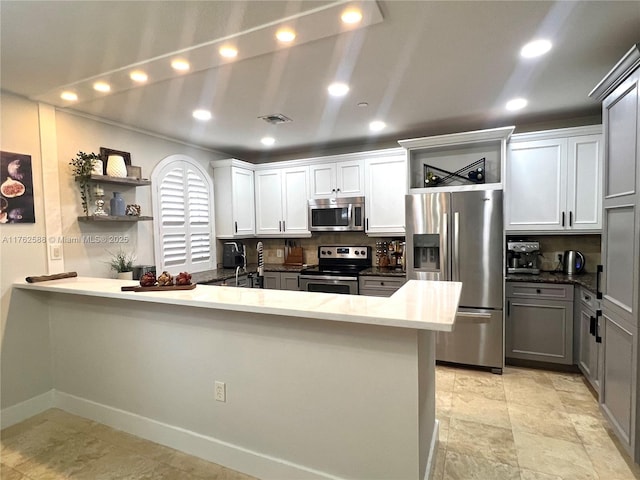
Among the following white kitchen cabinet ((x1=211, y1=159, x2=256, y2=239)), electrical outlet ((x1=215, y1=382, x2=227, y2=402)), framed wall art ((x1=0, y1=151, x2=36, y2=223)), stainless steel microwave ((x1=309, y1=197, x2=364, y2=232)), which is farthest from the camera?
white kitchen cabinet ((x1=211, y1=159, x2=256, y2=239))

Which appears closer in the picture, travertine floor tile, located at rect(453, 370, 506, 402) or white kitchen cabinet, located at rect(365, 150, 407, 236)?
travertine floor tile, located at rect(453, 370, 506, 402)

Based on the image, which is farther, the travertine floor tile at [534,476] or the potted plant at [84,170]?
the potted plant at [84,170]

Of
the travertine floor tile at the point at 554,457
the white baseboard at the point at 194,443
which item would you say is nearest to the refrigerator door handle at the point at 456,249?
the travertine floor tile at the point at 554,457

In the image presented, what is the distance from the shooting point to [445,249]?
3.48 m

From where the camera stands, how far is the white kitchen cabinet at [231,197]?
457cm

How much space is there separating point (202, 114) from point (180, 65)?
1.06 meters

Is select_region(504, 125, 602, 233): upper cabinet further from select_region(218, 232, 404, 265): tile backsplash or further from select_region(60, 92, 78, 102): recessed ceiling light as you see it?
select_region(60, 92, 78, 102): recessed ceiling light

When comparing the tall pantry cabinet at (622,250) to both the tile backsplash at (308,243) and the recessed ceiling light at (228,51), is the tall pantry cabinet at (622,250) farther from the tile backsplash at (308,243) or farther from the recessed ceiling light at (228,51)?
the tile backsplash at (308,243)

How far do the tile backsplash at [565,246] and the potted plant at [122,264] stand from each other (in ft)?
→ 13.2

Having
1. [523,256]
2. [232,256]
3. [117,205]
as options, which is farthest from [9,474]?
[523,256]

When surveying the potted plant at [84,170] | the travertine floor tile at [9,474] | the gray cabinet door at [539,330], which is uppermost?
the potted plant at [84,170]

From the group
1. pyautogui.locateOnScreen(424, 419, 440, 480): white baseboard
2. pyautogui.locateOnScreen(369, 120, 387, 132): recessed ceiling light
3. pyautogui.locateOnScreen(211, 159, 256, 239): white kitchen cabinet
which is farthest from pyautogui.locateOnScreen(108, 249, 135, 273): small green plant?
pyautogui.locateOnScreen(424, 419, 440, 480): white baseboard

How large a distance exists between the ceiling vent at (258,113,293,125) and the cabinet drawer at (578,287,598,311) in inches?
122

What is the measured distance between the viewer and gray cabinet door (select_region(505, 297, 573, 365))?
10.8 feet
